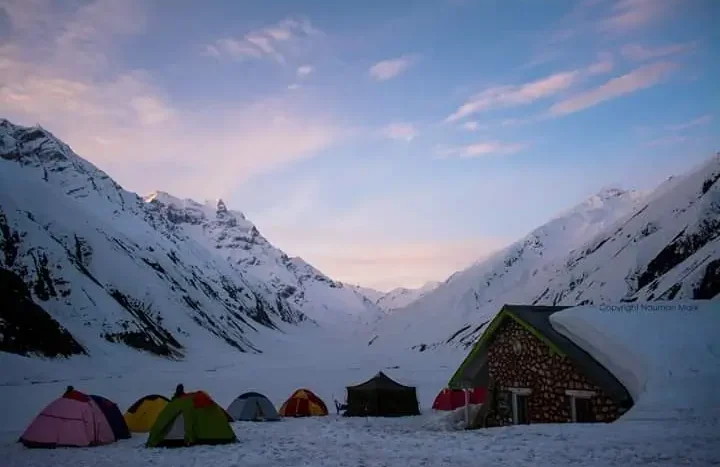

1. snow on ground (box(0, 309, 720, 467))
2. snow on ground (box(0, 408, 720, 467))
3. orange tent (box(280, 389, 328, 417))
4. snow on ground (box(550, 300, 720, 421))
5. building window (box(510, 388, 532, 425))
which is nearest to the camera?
snow on ground (box(0, 408, 720, 467))

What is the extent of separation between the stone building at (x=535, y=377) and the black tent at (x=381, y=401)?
6.41 meters

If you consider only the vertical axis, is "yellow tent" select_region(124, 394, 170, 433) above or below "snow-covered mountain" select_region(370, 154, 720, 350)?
below

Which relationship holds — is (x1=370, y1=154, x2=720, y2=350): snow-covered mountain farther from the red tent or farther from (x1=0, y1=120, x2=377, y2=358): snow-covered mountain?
(x1=0, y1=120, x2=377, y2=358): snow-covered mountain

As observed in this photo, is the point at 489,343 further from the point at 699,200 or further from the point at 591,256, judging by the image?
the point at 591,256

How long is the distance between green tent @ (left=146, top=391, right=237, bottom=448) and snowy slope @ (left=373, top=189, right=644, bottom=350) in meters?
118

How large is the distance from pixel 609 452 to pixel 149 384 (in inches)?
1705

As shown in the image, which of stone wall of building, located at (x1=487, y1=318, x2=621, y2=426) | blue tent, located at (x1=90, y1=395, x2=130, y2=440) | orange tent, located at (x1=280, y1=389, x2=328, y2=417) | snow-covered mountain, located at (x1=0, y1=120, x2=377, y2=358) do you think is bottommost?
orange tent, located at (x1=280, y1=389, x2=328, y2=417)

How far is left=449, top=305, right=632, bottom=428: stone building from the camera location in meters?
18.8

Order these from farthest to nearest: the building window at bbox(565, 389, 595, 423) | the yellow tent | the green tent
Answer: the yellow tent
the building window at bbox(565, 389, 595, 423)
the green tent

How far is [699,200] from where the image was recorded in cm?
8631

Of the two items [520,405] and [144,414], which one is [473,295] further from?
[520,405]

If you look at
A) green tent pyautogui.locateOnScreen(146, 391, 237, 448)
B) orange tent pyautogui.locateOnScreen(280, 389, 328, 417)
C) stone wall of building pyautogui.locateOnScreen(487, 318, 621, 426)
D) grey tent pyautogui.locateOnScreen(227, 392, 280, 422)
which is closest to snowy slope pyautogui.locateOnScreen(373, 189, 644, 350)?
orange tent pyautogui.locateOnScreen(280, 389, 328, 417)

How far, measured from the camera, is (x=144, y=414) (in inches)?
1024

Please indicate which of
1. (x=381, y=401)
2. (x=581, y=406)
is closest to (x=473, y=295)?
(x=381, y=401)
